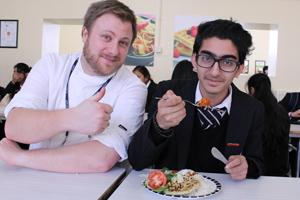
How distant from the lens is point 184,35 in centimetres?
628

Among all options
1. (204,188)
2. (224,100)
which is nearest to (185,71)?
(224,100)

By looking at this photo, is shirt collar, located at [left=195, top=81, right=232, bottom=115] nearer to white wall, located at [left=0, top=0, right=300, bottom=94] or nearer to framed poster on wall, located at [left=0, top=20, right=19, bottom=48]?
white wall, located at [left=0, top=0, right=300, bottom=94]

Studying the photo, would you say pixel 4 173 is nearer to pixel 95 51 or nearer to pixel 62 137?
pixel 62 137

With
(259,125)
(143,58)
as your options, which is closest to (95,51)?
(259,125)

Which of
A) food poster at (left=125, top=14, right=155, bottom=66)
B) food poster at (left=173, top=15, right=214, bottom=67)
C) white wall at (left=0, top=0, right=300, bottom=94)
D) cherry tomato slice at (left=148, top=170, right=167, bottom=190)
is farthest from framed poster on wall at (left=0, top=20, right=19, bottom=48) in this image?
cherry tomato slice at (left=148, top=170, right=167, bottom=190)

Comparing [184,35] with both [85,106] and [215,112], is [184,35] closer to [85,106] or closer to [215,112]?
[215,112]

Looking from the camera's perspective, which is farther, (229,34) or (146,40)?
(146,40)

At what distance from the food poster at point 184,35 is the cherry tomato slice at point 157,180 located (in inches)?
212

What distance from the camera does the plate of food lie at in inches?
39.2

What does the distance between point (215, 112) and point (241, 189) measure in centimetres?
51

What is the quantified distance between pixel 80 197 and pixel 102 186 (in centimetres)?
13

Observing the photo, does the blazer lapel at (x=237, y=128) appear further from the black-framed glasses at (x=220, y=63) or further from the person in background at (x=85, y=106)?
the person in background at (x=85, y=106)

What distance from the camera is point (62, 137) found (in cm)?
149

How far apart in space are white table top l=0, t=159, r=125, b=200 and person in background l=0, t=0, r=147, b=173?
4 cm
